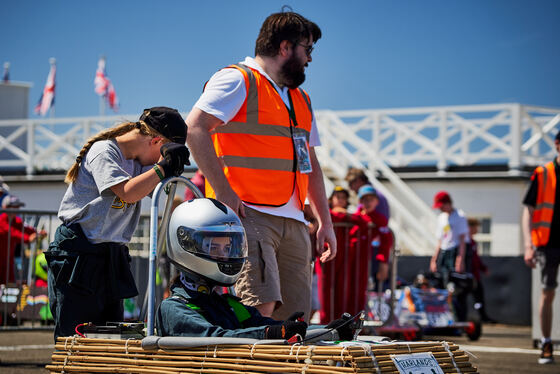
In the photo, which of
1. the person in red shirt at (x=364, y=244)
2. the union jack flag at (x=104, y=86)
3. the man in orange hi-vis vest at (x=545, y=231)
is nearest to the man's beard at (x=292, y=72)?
the man in orange hi-vis vest at (x=545, y=231)

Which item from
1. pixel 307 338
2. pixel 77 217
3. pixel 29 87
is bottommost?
pixel 307 338

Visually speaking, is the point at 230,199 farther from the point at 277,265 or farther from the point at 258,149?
the point at 277,265

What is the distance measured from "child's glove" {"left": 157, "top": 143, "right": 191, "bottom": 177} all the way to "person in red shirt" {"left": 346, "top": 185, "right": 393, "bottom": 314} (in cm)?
558

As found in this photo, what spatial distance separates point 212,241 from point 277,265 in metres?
1.23

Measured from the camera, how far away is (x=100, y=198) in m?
4.43

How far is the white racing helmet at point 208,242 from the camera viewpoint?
3.83m

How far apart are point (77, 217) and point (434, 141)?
57.8 feet

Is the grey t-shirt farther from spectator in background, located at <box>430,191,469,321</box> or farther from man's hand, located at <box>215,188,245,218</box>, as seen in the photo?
spectator in background, located at <box>430,191,469,321</box>

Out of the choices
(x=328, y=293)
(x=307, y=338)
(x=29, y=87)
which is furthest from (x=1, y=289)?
(x=29, y=87)

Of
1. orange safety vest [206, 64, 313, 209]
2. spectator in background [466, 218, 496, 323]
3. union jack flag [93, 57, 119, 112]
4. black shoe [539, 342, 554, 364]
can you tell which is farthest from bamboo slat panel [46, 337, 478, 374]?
union jack flag [93, 57, 119, 112]

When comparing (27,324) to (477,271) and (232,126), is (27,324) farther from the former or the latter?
(477,271)

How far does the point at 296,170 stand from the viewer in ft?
16.7

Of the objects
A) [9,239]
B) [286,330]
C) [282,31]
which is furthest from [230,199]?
[9,239]

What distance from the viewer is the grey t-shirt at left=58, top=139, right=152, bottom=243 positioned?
4398mm
